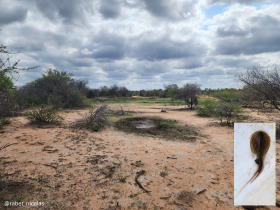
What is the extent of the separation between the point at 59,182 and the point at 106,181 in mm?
1063

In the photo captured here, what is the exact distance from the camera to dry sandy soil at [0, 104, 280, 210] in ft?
10.9

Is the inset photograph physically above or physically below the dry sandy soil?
above

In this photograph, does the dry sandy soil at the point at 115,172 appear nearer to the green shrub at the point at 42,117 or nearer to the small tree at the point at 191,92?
the green shrub at the point at 42,117

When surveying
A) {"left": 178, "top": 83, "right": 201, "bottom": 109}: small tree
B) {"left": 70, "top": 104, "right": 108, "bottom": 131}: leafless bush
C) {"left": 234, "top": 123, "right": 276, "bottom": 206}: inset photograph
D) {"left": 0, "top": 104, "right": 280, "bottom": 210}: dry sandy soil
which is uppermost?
{"left": 178, "top": 83, "right": 201, "bottom": 109}: small tree

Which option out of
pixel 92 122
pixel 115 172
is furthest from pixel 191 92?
pixel 115 172

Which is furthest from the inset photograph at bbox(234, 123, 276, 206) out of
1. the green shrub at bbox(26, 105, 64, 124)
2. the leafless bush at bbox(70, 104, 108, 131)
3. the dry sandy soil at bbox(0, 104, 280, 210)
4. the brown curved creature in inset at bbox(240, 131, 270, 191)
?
the green shrub at bbox(26, 105, 64, 124)

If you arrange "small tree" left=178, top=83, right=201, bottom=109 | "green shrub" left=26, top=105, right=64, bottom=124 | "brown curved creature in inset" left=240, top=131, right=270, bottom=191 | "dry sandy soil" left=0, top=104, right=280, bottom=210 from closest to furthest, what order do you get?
1. "brown curved creature in inset" left=240, top=131, right=270, bottom=191
2. "dry sandy soil" left=0, top=104, right=280, bottom=210
3. "green shrub" left=26, top=105, right=64, bottom=124
4. "small tree" left=178, top=83, right=201, bottom=109

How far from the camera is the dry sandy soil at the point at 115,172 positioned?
131 inches

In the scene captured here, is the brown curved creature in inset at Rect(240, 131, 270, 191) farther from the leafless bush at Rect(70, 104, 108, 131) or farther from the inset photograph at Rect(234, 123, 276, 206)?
the leafless bush at Rect(70, 104, 108, 131)

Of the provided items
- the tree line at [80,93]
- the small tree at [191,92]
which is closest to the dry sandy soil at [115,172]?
the tree line at [80,93]

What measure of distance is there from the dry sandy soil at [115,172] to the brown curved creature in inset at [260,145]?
276cm

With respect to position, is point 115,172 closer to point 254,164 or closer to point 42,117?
point 254,164

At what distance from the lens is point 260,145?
2.89ft

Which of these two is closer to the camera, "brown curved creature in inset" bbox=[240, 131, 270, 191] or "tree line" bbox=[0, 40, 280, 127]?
"brown curved creature in inset" bbox=[240, 131, 270, 191]
